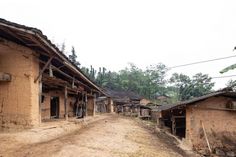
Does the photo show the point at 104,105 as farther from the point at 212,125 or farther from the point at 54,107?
the point at 212,125

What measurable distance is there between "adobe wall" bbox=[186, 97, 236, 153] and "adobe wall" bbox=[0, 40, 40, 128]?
9.14m

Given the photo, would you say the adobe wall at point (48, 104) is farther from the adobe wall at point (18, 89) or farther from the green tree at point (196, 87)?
the green tree at point (196, 87)

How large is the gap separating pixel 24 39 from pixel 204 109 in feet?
36.5

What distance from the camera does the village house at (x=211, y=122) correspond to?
16.7 meters

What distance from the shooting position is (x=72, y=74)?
675 inches

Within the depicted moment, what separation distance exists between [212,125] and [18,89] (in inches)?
452

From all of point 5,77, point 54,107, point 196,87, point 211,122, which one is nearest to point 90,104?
point 54,107

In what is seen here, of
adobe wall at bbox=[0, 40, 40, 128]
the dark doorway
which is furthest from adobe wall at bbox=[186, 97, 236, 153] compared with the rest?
adobe wall at bbox=[0, 40, 40, 128]

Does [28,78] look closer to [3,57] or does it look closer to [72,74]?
[3,57]

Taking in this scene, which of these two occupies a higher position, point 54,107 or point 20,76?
point 20,76

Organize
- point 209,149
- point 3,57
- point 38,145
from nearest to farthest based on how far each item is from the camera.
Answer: point 38,145 < point 3,57 < point 209,149

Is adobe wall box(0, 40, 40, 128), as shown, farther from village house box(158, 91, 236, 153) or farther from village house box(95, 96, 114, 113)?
village house box(95, 96, 114, 113)

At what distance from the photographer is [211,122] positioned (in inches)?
683

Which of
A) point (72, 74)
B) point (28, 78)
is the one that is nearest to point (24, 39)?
point (28, 78)
